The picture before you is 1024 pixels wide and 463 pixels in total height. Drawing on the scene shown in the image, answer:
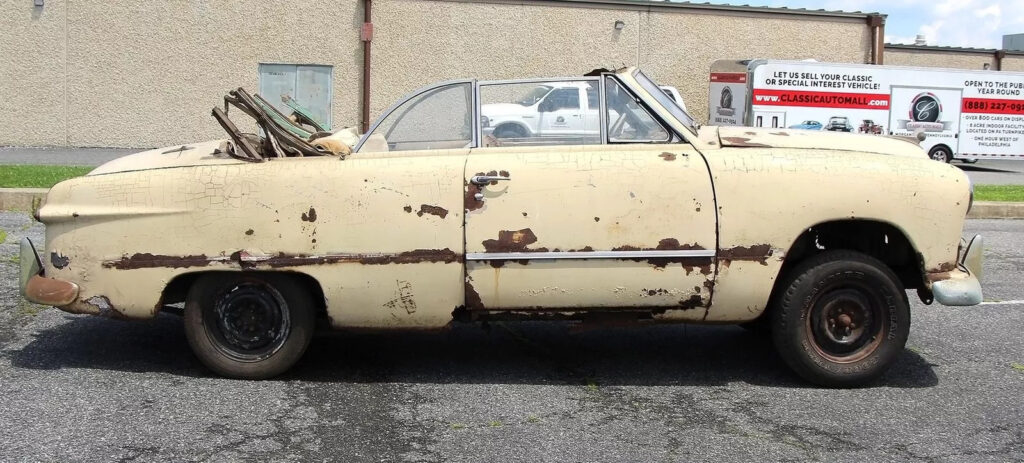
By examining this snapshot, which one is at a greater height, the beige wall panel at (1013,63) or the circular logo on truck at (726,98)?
the beige wall panel at (1013,63)

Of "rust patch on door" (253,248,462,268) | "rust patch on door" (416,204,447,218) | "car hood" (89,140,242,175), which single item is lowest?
"rust patch on door" (253,248,462,268)

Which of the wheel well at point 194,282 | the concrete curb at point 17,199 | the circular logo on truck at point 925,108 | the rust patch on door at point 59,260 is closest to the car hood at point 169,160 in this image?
the rust patch on door at point 59,260

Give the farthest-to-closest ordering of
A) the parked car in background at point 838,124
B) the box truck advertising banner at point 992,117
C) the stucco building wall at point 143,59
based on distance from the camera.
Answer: the box truck advertising banner at point 992,117 → the parked car in background at point 838,124 → the stucco building wall at point 143,59

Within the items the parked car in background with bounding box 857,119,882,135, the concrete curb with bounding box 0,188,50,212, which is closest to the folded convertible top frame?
the concrete curb with bounding box 0,188,50,212

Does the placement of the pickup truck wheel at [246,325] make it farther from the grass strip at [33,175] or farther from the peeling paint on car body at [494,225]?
the grass strip at [33,175]

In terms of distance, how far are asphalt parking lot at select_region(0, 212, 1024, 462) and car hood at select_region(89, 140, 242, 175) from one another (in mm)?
1064

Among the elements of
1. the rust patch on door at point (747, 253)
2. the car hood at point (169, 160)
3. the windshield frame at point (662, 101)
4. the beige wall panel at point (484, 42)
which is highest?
the beige wall panel at point (484, 42)

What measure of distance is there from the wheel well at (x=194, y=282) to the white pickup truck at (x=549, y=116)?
121 centimetres

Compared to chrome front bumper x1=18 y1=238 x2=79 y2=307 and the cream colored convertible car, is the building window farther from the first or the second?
the cream colored convertible car

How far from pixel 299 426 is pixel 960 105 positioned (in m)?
22.1

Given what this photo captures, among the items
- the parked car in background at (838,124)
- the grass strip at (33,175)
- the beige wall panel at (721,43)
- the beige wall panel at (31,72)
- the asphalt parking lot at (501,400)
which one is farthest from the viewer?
the beige wall panel at (721,43)

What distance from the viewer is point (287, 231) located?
4.95 metres

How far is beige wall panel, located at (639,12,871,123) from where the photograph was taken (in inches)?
956

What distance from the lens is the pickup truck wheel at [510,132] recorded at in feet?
17.6
